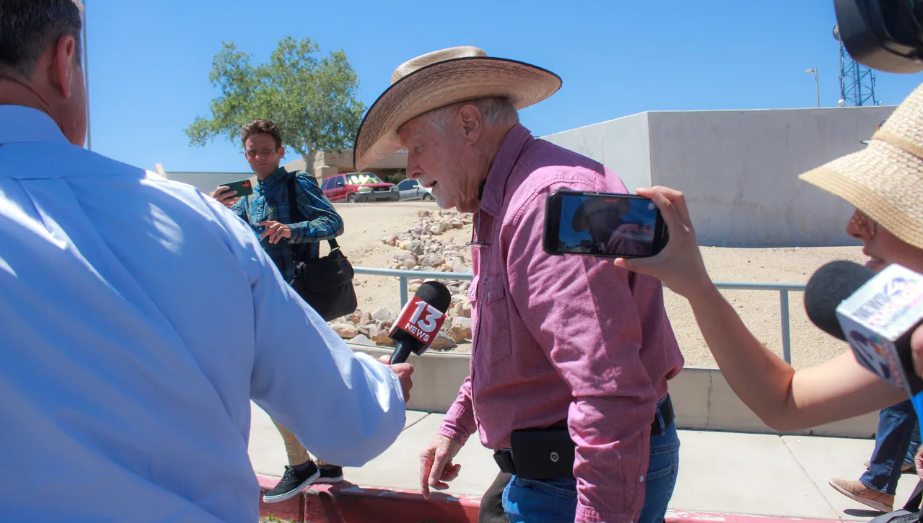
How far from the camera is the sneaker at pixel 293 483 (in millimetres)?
4254

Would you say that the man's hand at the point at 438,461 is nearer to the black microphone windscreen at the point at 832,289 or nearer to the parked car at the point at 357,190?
the black microphone windscreen at the point at 832,289

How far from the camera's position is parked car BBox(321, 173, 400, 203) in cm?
3009

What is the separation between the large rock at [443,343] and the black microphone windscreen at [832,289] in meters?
5.52

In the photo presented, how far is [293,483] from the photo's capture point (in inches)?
169

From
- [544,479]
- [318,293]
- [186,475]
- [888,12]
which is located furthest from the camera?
[318,293]

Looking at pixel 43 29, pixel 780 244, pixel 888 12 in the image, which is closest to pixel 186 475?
pixel 43 29

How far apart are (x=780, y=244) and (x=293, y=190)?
12565mm

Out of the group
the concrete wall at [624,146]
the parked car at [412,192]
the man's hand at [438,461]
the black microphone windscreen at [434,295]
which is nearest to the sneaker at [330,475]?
the man's hand at [438,461]

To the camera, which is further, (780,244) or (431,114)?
(780,244)

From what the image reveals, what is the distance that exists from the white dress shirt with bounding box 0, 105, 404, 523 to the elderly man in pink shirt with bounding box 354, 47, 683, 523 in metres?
0.67

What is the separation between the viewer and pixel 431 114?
7.63ft

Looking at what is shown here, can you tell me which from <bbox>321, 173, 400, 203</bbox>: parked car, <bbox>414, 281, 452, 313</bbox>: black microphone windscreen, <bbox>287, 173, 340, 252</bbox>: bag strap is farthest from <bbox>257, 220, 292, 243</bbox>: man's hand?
<bbox>321, 173, 400, 203</bbox>: parked car

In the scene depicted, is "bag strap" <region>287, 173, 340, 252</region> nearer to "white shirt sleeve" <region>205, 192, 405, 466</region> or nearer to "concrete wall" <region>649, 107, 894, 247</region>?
"white shirt sleeve" <region>205, 192, 405, 466</region>

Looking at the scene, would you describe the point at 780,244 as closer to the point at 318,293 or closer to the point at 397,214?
the point at 397,214
